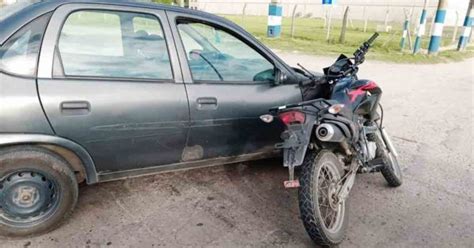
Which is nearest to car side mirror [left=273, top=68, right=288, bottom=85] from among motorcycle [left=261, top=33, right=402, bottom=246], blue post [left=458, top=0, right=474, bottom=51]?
motorcycle [left=261, top=33, right=402, bottom=246]

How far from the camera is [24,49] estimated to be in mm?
2504

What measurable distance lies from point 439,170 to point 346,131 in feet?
6.37

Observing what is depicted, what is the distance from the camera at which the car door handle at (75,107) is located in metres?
2.54

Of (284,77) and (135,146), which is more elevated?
(284,77)

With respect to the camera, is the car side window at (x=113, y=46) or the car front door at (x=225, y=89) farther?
the car front door at (x=225, y=89)

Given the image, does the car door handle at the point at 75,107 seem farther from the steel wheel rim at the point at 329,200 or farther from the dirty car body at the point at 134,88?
the steel wheel rim at the point at 329,200

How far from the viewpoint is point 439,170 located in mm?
4098

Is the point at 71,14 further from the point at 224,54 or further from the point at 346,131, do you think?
the point at 346,131

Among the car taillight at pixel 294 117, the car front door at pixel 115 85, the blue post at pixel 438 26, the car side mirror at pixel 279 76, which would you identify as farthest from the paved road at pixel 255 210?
the blue post at pixel 438 26

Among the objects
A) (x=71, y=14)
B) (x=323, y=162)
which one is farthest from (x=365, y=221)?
(x=71, y=14)

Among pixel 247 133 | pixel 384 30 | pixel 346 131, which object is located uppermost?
pixel 346 131

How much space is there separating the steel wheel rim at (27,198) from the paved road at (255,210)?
0.49ft

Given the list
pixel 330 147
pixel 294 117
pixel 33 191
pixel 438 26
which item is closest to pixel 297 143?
pixel 294 117

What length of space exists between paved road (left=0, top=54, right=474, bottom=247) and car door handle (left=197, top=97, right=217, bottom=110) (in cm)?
84
